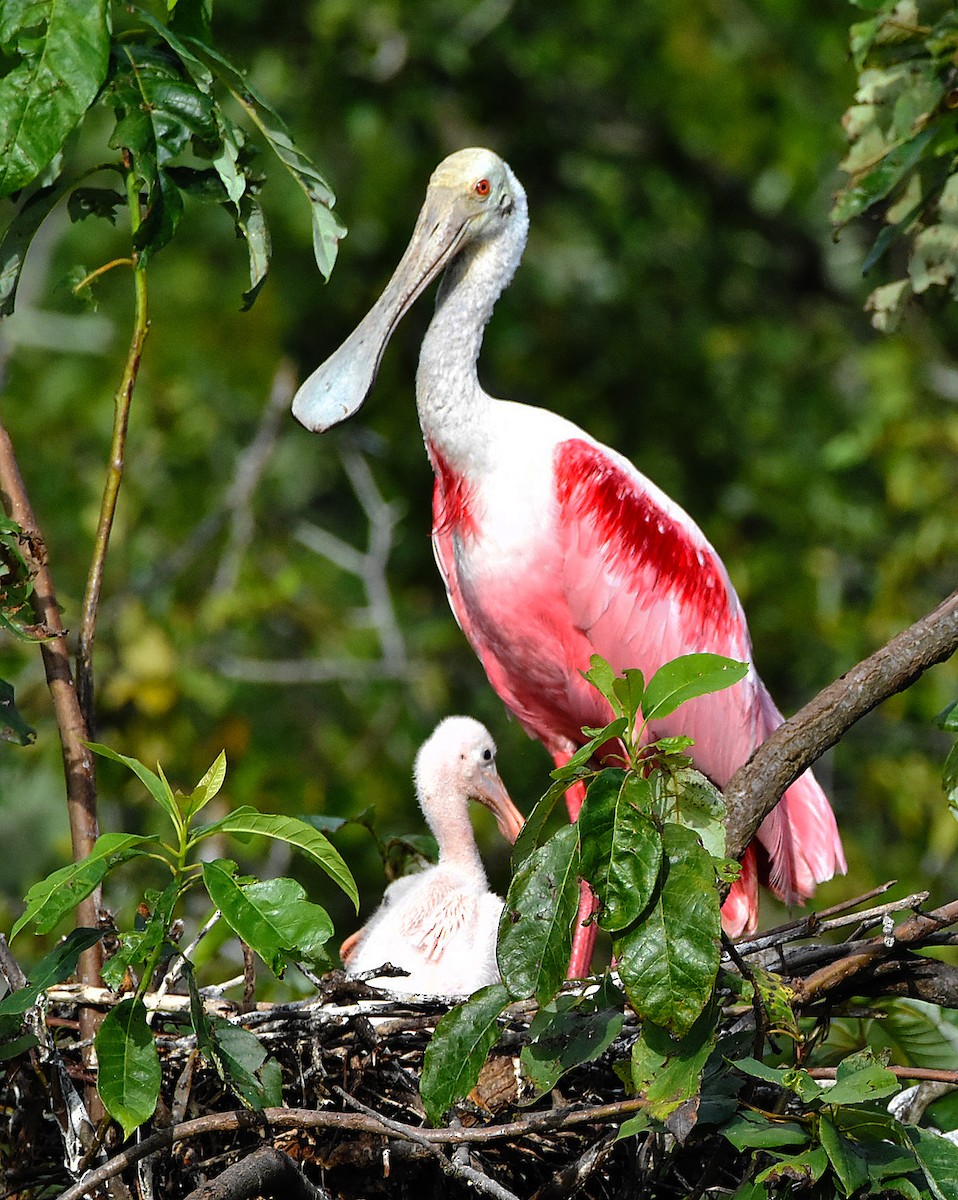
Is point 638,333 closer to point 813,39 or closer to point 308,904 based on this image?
point 813,39

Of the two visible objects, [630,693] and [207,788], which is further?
[207,788]

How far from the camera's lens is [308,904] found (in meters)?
3.16

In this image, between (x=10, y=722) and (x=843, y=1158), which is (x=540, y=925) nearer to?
(x=843, y=1158)

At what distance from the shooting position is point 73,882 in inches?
123

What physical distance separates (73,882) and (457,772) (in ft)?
7.57

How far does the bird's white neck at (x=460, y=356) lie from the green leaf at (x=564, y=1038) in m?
2.12

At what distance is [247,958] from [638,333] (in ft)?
25.7

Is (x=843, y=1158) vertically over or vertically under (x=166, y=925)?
under

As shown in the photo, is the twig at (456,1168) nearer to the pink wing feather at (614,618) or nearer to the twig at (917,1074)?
the twig at (917,1074)

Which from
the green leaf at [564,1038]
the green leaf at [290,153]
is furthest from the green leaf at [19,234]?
the green leaf at [564,1038]

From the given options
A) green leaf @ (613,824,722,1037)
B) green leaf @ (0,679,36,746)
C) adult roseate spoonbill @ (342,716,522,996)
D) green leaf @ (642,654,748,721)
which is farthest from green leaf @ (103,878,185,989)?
adult roseate spoonbill @ (342,716,522,996)

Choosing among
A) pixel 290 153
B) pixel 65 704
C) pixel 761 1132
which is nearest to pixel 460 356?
pixel 290 153

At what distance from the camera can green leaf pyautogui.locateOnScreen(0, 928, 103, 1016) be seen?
3.29m

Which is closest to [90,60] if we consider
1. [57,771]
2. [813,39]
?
[57,771]
